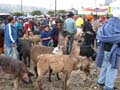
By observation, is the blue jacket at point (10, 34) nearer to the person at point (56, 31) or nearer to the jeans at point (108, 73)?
the person at point (56, 31)

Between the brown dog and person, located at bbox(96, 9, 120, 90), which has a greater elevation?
person, located at bbox(96, 9, 120, 90)

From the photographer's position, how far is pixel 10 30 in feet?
32.5

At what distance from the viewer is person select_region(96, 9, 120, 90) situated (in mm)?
7578

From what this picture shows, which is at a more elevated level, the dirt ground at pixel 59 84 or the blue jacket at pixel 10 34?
the blue jacket at pixel 10 34

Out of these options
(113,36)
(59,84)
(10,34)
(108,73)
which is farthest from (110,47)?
(10,34)

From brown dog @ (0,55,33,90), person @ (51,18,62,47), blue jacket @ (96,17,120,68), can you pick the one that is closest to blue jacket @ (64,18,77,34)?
person @ (51,18,62,47)

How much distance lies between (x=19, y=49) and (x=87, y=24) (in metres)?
4.21

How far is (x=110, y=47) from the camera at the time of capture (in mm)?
7762

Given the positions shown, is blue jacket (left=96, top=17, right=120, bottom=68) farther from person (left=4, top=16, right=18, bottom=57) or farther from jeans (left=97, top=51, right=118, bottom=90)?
person (left=4, top=16, right=18, bottom=57)

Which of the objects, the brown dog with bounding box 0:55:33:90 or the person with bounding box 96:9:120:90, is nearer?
the person with bounding box 96:9:120:90

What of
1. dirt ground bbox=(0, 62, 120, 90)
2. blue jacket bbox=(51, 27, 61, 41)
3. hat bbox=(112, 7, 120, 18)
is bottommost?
dirt ground bbox=(0, 62, 120, 90)

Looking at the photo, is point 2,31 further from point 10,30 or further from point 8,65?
point 8,65

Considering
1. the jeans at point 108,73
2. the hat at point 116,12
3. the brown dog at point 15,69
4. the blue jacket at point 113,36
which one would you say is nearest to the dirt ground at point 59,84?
the brown dog at point 15,69

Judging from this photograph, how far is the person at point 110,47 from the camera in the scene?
7.58 m
